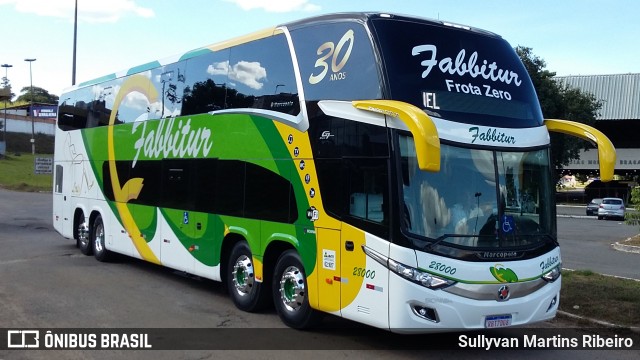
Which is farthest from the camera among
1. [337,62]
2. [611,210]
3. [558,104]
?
[558,104]

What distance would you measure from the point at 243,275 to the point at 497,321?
13.4 feet

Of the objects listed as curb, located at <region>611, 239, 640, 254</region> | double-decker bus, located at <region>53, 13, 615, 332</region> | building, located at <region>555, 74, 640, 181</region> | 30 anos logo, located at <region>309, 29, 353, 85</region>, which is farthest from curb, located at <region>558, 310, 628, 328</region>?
building, located at <region>555, 74, 640, 181</region>

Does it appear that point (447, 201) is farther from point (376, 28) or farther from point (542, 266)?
point (376, 28)

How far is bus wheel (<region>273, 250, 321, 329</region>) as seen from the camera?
8367 millimetres

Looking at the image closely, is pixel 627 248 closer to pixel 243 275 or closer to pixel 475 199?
pixel 243 275

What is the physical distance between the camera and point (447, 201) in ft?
23.2

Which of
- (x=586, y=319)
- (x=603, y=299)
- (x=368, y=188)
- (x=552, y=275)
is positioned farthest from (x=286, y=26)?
(x=603, y=299)

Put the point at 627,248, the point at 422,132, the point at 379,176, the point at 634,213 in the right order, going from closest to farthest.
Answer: the point at 422,132, the point at 379,176, the point at 634,213, the point at 627,248

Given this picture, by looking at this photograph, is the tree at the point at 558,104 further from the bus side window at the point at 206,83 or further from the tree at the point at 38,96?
the tree at the point at 38,96

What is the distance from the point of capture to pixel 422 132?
6230mm

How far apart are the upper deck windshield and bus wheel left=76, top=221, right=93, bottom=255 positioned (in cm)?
1050

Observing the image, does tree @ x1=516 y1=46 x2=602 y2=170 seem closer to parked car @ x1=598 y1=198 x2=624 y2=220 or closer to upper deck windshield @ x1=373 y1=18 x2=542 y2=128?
parked car @ x1=598 y1=198 x2=624 y2=220

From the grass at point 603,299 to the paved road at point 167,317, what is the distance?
0.77 meters

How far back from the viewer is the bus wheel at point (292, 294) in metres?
8.37
